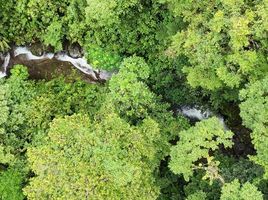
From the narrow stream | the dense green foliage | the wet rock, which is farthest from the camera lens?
the narrow stream

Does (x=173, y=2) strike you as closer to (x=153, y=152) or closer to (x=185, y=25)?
(x=185, y=25)

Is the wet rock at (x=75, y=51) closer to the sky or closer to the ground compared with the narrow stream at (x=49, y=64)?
closer to the sky

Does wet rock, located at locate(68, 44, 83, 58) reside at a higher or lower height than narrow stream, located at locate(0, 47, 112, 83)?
higher

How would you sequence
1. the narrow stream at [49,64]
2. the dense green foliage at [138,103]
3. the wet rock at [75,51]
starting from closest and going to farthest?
the dense green foliage at [138,103] → the wet rock at [75,51] → the narrow stream at [49,64]

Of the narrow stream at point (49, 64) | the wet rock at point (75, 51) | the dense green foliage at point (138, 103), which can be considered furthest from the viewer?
the narrow stream at point (49, 64)

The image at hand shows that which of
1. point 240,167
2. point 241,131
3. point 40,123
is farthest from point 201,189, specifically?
point 40,123

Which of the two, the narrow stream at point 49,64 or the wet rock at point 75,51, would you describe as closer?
the wet rock at point 75,51
